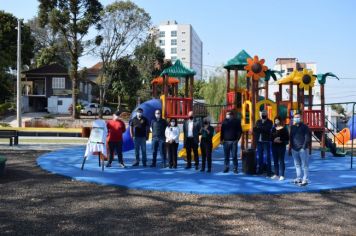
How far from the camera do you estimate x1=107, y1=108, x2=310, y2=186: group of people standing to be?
9570 mm

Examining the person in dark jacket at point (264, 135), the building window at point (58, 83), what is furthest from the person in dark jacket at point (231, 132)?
the building window at point (58, 83)

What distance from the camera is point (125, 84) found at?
5022cm

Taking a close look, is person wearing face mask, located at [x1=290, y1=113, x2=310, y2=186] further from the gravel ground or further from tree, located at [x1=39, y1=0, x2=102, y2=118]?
tree, located at [x1=39, y1=0, x2=102, y2=118]

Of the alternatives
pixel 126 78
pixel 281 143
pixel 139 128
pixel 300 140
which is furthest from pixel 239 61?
pixel 126 78

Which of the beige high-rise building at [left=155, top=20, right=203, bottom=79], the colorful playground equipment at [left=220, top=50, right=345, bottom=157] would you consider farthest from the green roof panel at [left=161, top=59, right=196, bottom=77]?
the beige high-rise building at [left=155, top=20, right=203, bottom=79]

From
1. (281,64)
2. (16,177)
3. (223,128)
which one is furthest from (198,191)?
(281,64)

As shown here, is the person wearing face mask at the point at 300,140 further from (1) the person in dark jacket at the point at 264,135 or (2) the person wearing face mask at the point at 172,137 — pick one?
(2) the person wearing face mask at the point at 172,137

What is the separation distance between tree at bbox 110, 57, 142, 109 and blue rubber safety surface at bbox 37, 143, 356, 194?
34932 millimetres

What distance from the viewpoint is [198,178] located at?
10773mm

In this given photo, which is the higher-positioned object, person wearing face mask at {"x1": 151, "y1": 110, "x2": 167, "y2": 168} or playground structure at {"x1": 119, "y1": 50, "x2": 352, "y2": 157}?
playground structure at {"x1": 119, "y1": 50, "x2": 352, "y2": 157}

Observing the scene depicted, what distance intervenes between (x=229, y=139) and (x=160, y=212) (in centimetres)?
Answer: 452

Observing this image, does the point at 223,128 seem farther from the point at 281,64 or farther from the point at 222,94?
the point at 281,64

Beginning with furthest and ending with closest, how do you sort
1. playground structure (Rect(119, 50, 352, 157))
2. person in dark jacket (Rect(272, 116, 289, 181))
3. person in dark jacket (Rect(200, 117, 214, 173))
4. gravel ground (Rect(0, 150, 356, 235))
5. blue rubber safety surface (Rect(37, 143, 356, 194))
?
playground structure (Rect(119, 50, 352, 157)) → person in dark jacket (Rect(200, 117, 214, 173)) → person in dark jacket (Rect(272, 116, 289, 181)) → blue rubber safety surface (Rect(37, 143, 356, 194)) → gravel ground (Rect(0, 150, 356, 235))

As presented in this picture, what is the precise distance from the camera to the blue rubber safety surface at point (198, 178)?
9.34 metres
